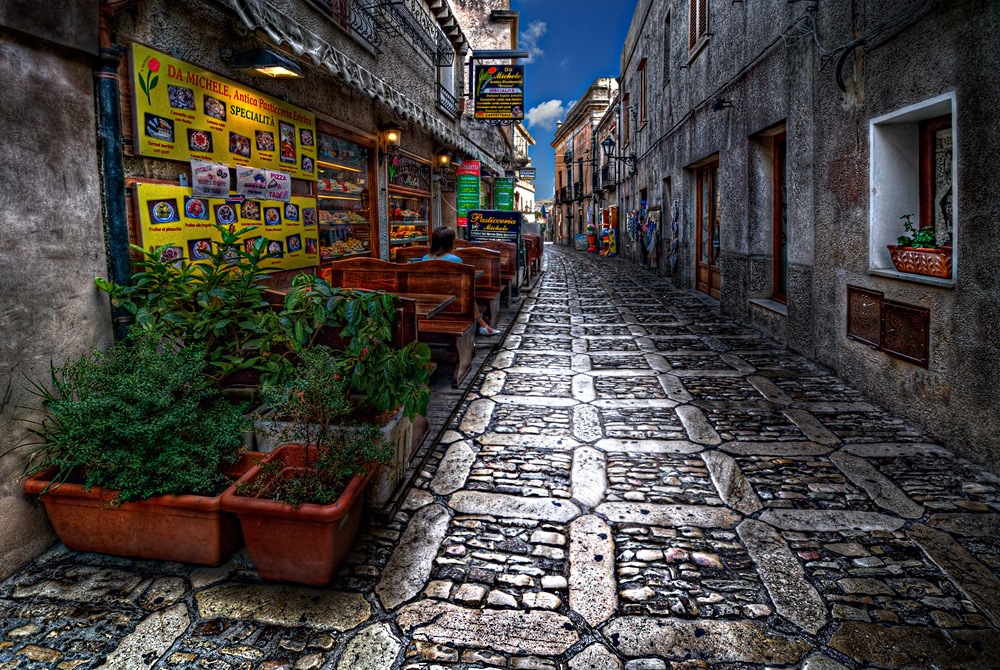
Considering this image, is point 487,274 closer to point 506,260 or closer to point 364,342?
point 506,260

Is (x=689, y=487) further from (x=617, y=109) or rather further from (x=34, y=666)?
(x=617, y=109)

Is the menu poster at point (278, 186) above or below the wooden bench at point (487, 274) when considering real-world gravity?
above

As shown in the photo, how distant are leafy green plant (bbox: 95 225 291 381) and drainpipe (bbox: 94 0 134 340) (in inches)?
4.0

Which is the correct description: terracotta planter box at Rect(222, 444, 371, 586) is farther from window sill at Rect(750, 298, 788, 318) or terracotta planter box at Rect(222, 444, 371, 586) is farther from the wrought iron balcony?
the wrought iron balcony

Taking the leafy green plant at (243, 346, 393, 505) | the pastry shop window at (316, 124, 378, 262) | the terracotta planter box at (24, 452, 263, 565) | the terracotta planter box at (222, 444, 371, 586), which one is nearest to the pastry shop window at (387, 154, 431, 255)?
the pastry shop window at (316, 124, 378, 262)

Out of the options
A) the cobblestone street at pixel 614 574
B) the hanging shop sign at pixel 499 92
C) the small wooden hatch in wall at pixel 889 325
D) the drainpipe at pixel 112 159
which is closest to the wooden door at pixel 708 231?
the hanging shop sign at pixel 499 92

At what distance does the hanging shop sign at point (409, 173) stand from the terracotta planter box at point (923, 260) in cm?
761

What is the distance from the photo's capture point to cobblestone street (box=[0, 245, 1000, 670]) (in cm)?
225

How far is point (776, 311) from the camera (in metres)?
7.52

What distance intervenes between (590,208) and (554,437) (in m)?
37.1

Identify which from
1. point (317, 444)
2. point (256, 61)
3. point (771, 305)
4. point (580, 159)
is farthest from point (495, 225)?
point (580, 159)

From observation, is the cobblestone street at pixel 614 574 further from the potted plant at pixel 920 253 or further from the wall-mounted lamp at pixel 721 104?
the wall-mounted lamp at pixel 721 104

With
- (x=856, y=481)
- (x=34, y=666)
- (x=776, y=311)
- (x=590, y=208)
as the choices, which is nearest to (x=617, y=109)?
(x=590, y=208)

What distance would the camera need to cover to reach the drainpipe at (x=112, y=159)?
3195 mm
